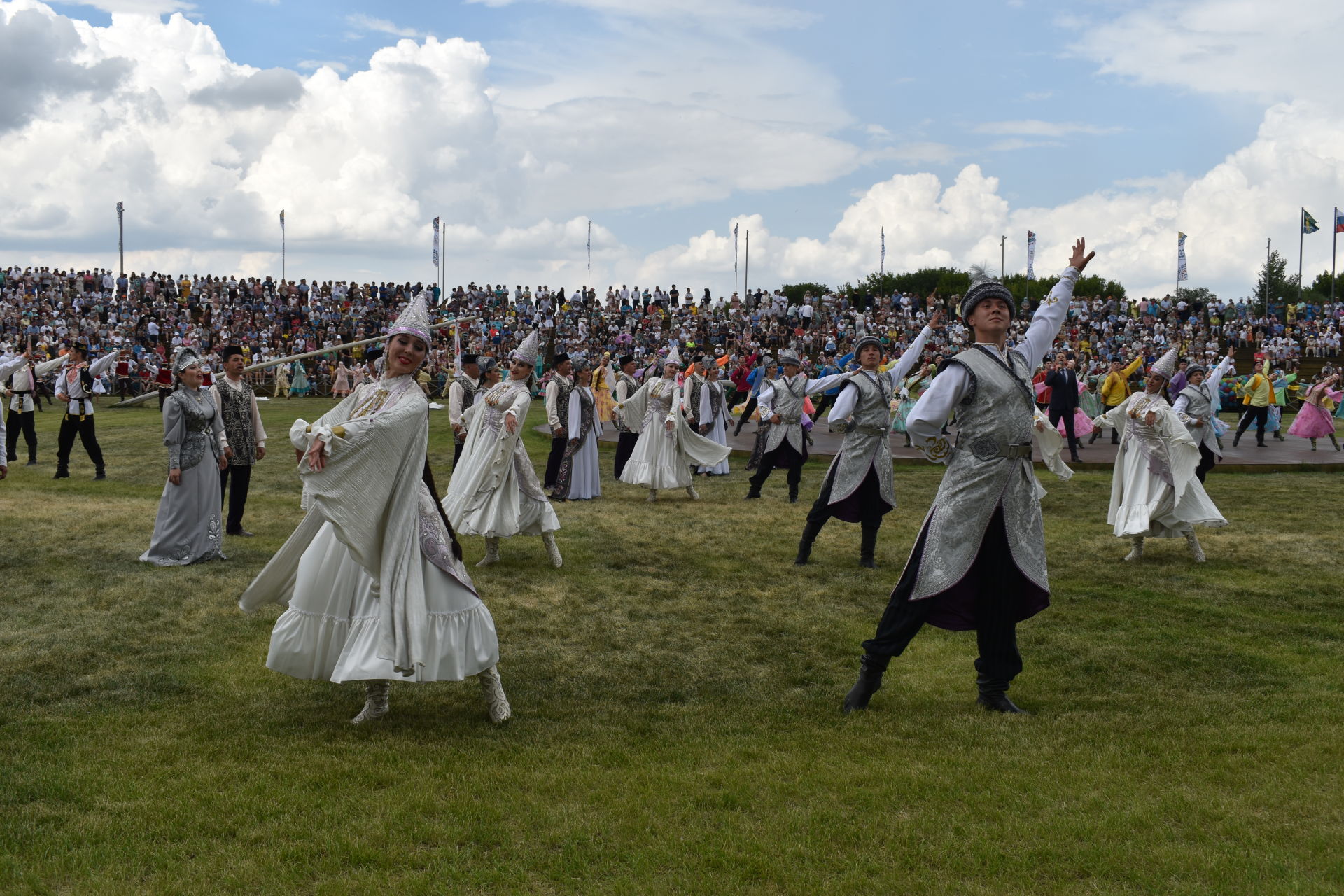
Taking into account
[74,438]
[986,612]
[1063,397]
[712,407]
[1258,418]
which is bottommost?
[986,612]

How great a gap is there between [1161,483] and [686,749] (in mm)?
6597

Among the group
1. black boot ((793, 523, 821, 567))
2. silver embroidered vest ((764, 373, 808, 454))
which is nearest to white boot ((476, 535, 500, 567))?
black boot ((793, 523, 821, 567))

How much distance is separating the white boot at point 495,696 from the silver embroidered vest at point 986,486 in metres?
2.12

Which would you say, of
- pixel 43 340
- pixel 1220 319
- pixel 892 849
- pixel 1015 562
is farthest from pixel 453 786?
pixel 1220 319

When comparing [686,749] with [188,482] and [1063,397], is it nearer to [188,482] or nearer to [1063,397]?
[188,482]

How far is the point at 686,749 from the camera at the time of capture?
4965 millimetres

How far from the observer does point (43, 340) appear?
36.8m

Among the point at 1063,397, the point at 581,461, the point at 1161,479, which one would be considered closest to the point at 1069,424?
the point at 1063,397

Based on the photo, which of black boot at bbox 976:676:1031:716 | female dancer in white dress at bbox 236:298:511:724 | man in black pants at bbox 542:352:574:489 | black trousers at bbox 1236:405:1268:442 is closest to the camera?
female dancer in white dress at bbox 236:298:511:724

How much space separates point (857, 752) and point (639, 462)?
939 cm

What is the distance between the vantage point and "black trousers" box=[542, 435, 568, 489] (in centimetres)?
1434

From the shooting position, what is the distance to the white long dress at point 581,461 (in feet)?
45.0

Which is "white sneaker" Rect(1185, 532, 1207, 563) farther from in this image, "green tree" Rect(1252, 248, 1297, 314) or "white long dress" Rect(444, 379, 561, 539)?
"green tree" Rect(1252, 248, 1297, 314)

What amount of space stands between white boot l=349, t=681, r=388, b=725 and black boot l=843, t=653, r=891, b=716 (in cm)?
232
